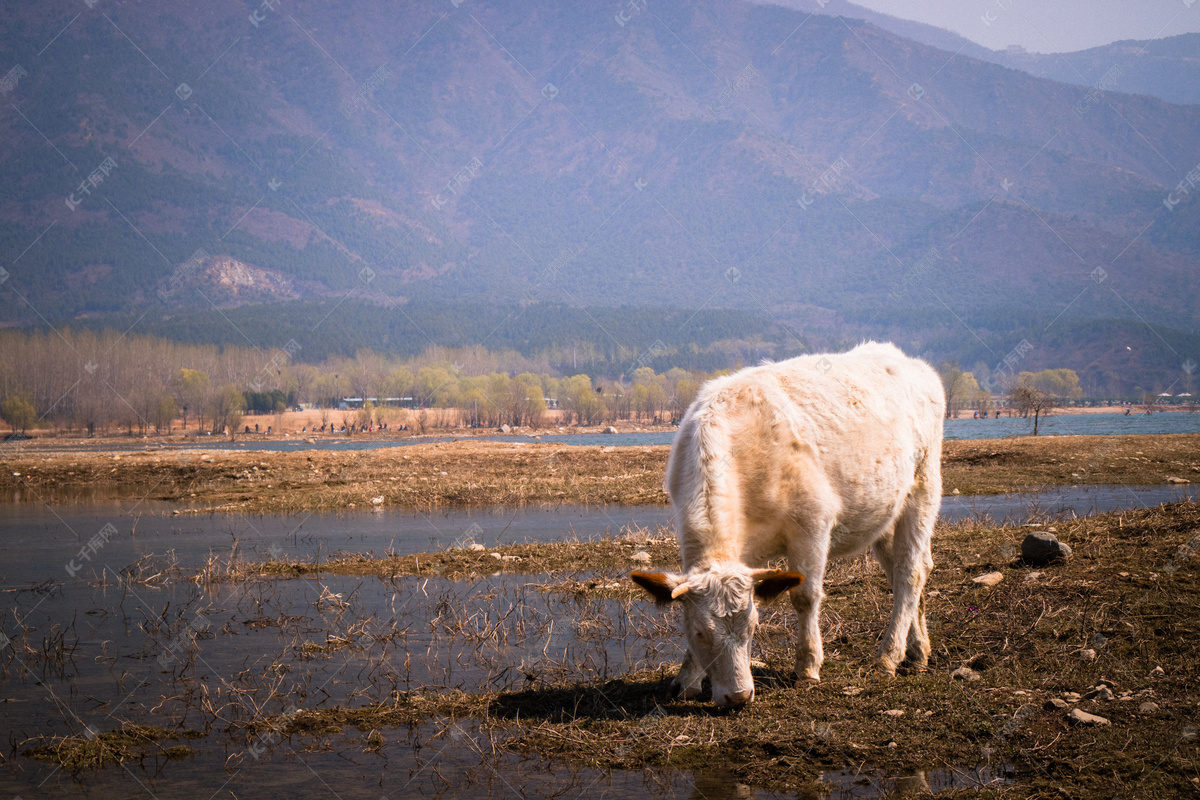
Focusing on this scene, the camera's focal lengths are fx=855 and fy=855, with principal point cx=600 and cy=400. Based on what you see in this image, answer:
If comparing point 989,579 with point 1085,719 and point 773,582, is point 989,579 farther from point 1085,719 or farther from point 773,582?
point 773,582

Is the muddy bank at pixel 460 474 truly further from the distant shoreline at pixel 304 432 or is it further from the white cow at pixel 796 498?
the distant shoreline at pixel 304 432

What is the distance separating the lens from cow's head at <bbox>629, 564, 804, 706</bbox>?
7180 mm

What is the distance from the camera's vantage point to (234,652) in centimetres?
1067

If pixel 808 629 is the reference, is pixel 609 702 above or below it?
below

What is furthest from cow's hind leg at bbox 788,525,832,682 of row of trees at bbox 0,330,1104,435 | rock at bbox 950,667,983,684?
row of trees at bbox 0,330,1104,435

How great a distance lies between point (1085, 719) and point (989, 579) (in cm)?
501

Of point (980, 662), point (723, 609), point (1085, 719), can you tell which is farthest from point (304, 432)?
point (1085, 719)

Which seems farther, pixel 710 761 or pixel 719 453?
pixel 719 453

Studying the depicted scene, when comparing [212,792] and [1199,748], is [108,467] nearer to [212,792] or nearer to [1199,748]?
[212,792]

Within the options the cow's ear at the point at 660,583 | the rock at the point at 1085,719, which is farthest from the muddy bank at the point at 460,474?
the rock at the point at 1085,719

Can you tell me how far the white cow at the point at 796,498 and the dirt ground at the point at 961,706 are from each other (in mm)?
522

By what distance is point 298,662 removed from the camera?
33.5ft

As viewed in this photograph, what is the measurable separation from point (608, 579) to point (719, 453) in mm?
6814

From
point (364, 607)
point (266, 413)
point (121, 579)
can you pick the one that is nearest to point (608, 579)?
point (364, 607)
